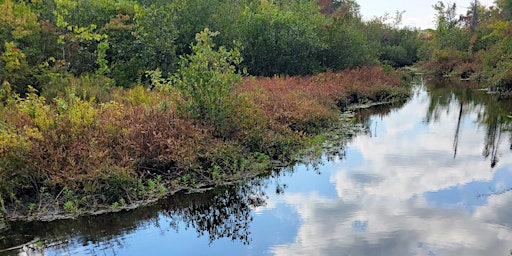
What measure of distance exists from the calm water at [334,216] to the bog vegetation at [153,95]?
0.56m

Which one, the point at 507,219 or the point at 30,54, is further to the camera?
the point at 30,54

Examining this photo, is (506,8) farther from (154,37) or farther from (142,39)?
(142,39)

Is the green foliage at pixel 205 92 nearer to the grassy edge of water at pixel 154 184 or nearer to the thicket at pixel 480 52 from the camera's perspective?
the grassy edge of water at pixel 154 184

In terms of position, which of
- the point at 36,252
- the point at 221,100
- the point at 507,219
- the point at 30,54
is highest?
the point at 30,54

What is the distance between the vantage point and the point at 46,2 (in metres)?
13.8

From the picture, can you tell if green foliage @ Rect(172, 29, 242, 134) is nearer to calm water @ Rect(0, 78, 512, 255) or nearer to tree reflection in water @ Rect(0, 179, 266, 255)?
calm water @ Rect(0, 78, 512, 255)

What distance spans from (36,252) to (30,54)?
756 centimetres

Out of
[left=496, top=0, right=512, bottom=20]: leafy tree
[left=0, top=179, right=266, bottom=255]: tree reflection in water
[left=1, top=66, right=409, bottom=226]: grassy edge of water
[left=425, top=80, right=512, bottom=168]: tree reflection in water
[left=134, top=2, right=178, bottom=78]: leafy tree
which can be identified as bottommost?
[left=0, top=179, right=266, bottom=255]: tree reflection in water

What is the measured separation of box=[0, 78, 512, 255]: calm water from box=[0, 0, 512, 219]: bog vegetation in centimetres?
56

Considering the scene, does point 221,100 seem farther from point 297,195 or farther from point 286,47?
point 286,47

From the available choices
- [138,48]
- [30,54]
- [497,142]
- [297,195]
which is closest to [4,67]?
[30,54]

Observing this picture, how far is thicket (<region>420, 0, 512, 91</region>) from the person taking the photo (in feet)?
63.8

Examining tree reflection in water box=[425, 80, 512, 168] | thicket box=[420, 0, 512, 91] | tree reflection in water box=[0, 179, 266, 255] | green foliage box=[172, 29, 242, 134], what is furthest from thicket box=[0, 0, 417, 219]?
thicket box=[420, 0, 512, 91]

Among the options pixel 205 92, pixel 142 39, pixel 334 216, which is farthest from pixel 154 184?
pixel 142 39
